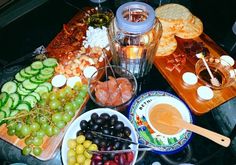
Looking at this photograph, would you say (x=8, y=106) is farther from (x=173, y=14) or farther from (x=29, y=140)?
(x=173, y=14)

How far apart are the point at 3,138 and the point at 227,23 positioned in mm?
1393

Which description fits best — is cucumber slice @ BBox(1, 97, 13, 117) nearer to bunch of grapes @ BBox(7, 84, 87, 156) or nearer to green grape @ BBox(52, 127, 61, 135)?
bunch of grapes @ BBox(7, 84, 87, 156)

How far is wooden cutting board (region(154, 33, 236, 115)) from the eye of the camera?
1256 mm

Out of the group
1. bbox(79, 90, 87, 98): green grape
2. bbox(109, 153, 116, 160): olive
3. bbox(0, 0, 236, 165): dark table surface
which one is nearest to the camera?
bbox(109, 153, 116, 160): olive

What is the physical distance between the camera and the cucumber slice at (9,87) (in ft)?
4.21

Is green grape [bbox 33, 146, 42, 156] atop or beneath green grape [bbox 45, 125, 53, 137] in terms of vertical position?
beneath

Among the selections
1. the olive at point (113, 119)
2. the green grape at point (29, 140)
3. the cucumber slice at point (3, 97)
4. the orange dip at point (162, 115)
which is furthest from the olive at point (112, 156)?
the cucumber slice at point (3, 97)

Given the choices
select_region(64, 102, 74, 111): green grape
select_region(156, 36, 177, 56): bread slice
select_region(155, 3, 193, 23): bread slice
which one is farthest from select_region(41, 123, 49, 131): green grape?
select_region(155, 3, 193, 23): bread slice

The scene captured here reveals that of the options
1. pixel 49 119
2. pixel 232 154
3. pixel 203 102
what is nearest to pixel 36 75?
pixel 49 119

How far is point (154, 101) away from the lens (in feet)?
3.98

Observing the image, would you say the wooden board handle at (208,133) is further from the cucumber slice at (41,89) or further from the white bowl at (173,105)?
the cucumber slice at (41,89)

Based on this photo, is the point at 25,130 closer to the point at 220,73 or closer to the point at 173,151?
the point at 173,151

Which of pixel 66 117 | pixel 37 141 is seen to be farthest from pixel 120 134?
pixel 37 141

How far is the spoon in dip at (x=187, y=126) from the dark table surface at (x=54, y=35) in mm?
88
